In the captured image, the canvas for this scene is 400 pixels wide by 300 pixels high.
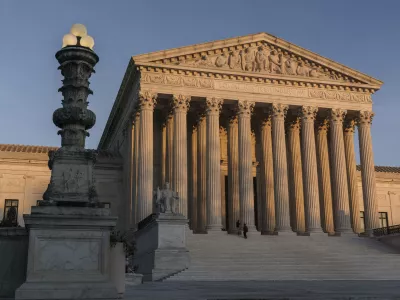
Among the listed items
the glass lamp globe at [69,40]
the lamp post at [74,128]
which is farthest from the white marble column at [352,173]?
the glass lamp globe at [69,40]

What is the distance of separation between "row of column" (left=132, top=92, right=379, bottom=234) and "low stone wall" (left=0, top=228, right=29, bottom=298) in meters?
25.9

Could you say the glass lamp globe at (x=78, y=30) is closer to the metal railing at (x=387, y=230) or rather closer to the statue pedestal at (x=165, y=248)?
the statue pedestal at (x=165, y=248)

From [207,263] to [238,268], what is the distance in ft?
5.90

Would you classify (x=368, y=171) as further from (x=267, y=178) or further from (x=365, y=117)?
(x=267, y=178)

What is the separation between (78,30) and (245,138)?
29517 mm

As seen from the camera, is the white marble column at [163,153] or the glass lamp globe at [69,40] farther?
the white marble column at [163,153]

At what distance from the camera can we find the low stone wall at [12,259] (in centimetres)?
982

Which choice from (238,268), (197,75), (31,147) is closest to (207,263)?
(238,268)

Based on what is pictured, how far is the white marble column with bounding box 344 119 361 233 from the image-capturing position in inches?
1667

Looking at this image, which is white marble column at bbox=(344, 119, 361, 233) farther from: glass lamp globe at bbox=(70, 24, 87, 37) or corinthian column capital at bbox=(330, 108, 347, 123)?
glass lamp globe at bbox=(70, 24, 87, 37)

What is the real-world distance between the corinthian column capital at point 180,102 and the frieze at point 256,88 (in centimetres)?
98

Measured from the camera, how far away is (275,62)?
41156 mm

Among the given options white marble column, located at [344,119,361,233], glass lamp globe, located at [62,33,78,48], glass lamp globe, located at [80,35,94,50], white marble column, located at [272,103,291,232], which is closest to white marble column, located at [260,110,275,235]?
white marble column, located at [272,103,291,232]

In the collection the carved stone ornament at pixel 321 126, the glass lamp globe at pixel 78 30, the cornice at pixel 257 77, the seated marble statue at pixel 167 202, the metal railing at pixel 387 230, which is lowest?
the metal railing at pixel 387 230
